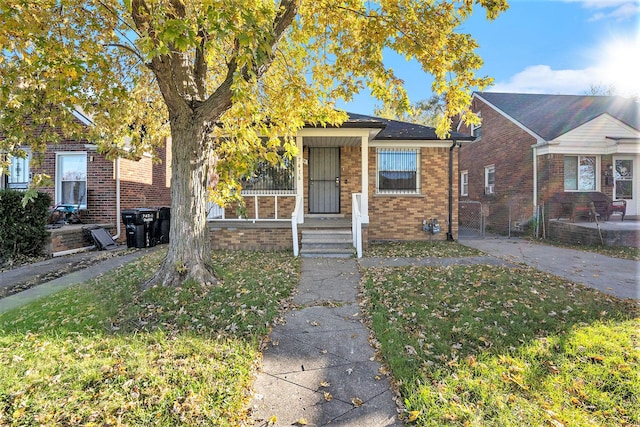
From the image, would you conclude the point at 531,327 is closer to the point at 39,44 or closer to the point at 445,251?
the point at 445,251

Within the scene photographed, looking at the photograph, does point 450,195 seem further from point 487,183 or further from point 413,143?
point 487,183

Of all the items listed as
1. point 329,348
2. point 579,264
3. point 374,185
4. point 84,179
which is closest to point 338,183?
point 374,185

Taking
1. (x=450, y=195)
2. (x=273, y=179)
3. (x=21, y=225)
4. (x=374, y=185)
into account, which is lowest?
(x=21, y=225)

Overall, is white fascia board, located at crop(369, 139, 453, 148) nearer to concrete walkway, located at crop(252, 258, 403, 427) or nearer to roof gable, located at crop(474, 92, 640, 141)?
roof gable, located at crop(474, 92, 640, 141)

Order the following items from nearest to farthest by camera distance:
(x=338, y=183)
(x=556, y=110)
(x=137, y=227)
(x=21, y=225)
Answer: (x=21, y=225) → (x=137, y=227) → (x=338, y=183) → (x=556, y=110)

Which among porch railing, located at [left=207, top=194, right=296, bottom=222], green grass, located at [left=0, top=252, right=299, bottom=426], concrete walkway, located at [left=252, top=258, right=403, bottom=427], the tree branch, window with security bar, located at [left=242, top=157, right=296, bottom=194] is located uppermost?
the tree branch

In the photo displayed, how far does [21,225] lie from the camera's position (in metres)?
7.59

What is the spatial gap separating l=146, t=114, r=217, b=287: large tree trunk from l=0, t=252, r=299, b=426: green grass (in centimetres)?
30

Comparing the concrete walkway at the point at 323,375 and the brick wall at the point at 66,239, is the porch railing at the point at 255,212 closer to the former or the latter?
the brick wall at the point at 66,239

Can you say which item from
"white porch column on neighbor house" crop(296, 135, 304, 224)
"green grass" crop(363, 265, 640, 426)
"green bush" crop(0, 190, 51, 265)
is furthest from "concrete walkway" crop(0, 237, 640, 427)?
"white porch column on neighbor house" crop(296, 135, 304, 224)

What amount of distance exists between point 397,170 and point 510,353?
7928 mm

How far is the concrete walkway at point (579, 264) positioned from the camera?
5375 millimetres

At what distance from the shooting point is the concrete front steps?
8.05 metres

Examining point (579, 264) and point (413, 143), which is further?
point (413, 143)
